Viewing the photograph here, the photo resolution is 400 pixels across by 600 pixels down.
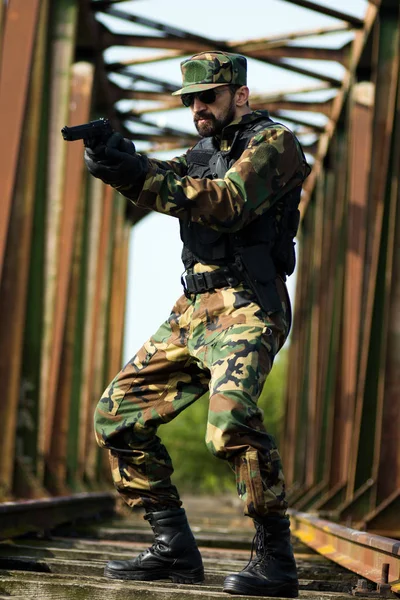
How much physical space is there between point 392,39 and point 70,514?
5.12m

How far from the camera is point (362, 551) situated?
4824mm

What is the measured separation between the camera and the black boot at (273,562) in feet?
12.5

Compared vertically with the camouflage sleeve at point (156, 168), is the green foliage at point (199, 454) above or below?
below

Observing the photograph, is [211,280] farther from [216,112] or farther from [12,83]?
[12,83]

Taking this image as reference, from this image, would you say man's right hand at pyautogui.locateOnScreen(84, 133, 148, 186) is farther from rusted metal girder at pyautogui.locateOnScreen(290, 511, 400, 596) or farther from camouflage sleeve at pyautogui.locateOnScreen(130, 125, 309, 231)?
rusted metal girder at pyautogui.locateOnScreen(290, 511, 400, 596)

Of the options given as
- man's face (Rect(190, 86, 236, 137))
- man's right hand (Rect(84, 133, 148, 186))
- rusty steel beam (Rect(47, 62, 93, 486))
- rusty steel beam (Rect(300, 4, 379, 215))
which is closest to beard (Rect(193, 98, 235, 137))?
man's face (Rect(190, 86, 236, 137))

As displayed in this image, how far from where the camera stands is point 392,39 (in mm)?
10047

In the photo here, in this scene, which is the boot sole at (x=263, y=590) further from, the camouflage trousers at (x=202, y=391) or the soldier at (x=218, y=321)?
the camouflage trousers at (x=202, y=391)

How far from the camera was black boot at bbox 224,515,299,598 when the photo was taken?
149 inches

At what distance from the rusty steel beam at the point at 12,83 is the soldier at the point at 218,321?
3867 millimetres

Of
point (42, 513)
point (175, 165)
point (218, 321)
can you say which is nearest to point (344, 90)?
point (42, 513)

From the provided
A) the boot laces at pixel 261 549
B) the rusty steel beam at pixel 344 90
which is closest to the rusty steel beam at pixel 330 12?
the rusty steel beam at pixel 344 90

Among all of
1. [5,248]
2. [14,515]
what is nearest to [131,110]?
[5,248]

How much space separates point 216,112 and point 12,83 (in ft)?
15.4
